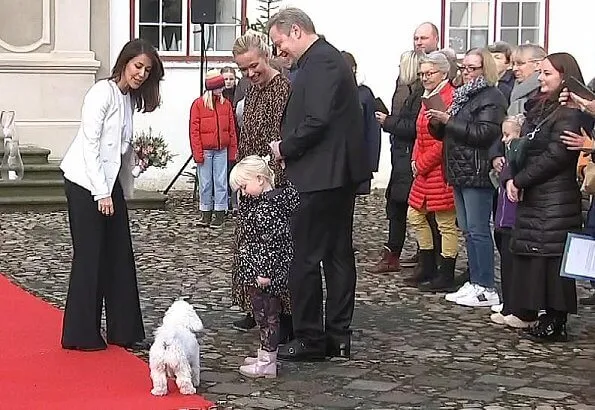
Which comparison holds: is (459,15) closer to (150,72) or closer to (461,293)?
(461,293)

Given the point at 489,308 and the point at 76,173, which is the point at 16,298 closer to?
the point at 76,173

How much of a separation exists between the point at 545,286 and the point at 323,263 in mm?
Answer: 1449

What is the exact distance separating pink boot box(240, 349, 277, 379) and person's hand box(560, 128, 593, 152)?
7.05ft

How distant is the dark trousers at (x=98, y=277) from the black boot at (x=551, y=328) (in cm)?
249

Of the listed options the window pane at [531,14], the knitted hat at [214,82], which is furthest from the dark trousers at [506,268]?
the window pane at [531,14]

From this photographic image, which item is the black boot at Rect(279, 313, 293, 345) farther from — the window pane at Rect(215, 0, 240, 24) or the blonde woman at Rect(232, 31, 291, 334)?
the window pane at Rect(215, 0, 240, 24)

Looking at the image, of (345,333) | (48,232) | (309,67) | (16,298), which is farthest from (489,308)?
(48,232)

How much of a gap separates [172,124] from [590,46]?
626 cm

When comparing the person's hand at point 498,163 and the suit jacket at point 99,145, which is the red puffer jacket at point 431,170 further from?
the suit jacket at point 99,145

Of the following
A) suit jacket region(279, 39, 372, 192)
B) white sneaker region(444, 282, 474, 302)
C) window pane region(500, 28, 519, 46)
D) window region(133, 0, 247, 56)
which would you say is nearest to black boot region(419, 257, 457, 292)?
white sneaker region(444, 282, 474, 302)

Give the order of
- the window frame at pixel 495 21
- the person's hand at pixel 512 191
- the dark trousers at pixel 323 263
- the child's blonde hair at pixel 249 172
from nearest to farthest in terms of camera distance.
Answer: the child's blonde hair at pixel 249 172
the dark trousers at pixel 323 263
the person's hand at pixel 512 191
the window frame at pixel 495 21

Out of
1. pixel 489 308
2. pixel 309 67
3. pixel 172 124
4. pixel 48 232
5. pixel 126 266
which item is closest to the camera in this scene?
pixel 309 67

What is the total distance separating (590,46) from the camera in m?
17.8

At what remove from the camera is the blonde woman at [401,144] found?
31.1ft
